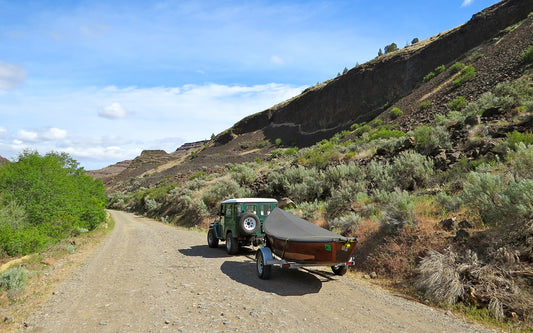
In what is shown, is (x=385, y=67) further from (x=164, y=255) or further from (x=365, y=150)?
(x=164, y=255)

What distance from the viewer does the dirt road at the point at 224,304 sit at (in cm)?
488

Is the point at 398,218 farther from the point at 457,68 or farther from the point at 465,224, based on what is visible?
the point at 457,68

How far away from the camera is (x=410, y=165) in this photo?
1278 centimetres

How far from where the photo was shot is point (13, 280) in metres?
7.23

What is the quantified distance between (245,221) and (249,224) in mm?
192

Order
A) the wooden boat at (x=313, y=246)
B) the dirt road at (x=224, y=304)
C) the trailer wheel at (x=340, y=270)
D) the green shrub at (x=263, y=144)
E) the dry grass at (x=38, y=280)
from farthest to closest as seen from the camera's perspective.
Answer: the green shrub at (x=263, y=144) → the trailer wheel at (x=340, y=270) → the wooden boat at (x=313, y=246) → the dry grass at (x=38, y=280) → the dirt road at (x=224, y=304)

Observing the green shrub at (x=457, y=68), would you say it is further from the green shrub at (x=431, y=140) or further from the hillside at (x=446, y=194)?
the green shrub at (x=431, y=140)

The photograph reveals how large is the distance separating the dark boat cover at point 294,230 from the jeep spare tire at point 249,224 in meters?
1.88

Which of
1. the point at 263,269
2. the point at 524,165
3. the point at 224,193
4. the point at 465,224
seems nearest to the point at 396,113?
the point at 224,193

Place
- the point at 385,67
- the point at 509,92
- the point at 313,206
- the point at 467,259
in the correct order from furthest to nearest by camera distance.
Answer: the point at 385,67
the point at 509,92
the point at 313,206
the point at 467,259

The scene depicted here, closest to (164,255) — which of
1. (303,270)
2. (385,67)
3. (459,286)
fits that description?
(303,270)

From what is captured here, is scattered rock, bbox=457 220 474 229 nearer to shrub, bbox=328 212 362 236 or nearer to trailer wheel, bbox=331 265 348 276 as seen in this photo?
trailer wheel, bbox=331 265 348 276

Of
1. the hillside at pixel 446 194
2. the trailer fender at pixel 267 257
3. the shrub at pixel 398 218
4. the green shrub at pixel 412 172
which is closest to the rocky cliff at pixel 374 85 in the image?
the hillside at pixel 446 194

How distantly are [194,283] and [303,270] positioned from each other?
3274mm
